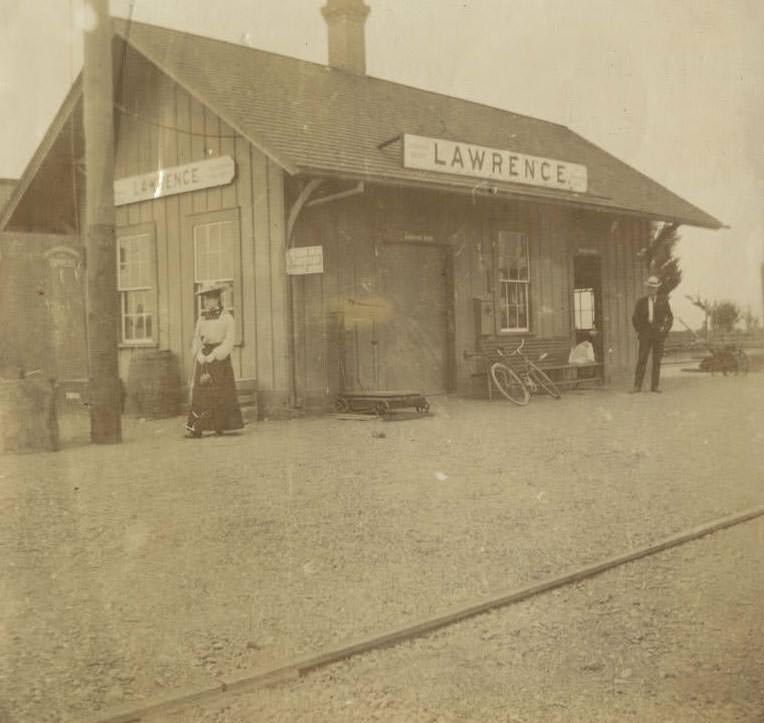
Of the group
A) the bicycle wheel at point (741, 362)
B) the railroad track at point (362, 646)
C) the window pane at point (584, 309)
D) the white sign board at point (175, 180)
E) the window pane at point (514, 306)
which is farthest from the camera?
the bicycle wheel at point (741, 362)

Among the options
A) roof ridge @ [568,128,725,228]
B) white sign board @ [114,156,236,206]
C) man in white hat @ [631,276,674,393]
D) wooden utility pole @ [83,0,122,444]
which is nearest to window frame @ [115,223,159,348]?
white sign board @ [114,156,236,206]

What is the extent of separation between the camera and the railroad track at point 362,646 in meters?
2.95

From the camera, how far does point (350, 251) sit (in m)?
12.3

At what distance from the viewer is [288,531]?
17.5 feet

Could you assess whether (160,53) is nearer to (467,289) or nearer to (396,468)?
(467,289)

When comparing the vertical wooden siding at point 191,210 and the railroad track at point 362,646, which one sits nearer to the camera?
the railroad track at point 362,646

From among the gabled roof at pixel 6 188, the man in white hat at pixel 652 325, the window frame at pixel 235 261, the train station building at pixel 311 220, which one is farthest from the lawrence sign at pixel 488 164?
the gabled roof at pixel 6 188

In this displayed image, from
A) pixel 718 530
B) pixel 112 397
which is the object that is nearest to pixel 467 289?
pixel 112 397

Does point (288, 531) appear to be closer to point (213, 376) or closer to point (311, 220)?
point (213, 376)

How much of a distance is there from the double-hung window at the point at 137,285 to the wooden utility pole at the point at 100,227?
14.2ft

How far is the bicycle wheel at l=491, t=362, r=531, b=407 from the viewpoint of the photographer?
43.3 ft

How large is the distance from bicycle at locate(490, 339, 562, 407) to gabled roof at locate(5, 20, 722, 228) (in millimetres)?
2426

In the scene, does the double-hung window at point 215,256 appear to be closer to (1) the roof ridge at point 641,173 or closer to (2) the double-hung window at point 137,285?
(2) the double-hung window at point 137,285

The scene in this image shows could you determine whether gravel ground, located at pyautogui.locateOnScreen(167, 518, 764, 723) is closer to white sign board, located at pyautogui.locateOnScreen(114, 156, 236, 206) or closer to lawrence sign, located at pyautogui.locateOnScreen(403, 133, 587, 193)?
lawrence sign, located at pyautogui.locateOnScreen(403, 133, 587, 193)
